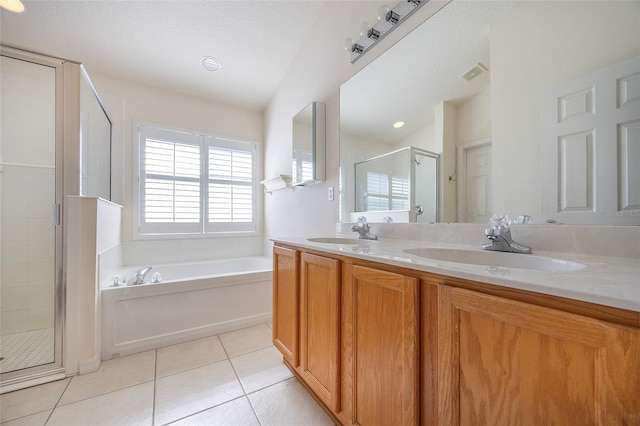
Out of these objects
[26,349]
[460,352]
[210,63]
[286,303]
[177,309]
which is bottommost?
[26,349]

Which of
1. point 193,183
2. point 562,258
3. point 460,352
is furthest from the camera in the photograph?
point 193,183

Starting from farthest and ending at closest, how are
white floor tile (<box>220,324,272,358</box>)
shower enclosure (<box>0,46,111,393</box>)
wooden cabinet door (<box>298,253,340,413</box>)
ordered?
white floor tile (<box>220,324,272,358</box>)
shower enclosure (<box>0,46,111,393</box>)
wooden cabinet door (<box>298,253,340,413</box>)

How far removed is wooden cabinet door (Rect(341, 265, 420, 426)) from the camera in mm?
731

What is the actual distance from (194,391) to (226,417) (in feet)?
1.04

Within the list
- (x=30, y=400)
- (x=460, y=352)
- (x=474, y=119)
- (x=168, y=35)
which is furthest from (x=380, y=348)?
(x=168, y=35)

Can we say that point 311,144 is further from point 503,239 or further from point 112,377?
point 112,377

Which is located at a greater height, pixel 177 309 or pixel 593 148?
pixel 593 148

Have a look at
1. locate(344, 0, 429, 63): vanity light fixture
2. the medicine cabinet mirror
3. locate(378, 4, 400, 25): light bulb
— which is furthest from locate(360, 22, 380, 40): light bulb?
the medicine cabinet mirror

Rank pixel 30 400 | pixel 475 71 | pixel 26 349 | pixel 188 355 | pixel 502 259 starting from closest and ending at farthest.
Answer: pixel 502 259
pixel 475 71
pixel 30 400
pixel 26 349
pixel 188 355

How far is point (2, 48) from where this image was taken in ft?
4.81

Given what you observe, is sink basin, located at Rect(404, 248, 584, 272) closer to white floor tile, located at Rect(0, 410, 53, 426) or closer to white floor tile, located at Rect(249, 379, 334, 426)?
white floor tile, located at Rect(249, 379, 334, 426)

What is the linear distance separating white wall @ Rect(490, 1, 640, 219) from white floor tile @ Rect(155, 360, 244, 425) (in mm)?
1715

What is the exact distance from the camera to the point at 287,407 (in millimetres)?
1287

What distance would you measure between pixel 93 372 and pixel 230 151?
8.24 ft
